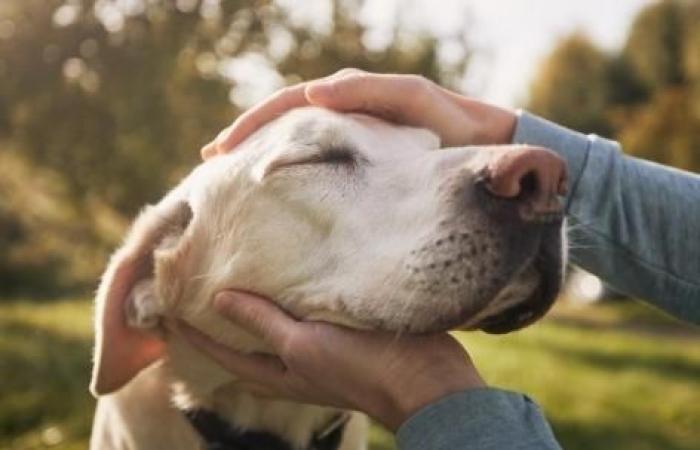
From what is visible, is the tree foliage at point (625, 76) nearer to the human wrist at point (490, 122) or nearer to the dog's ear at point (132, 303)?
the human wrist at point (490, 122)

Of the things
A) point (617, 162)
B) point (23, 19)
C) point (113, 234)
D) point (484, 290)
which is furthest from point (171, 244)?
point (113, 234)

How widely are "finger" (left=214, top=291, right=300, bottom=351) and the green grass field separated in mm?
3320

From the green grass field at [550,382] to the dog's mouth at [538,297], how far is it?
12.2 feet

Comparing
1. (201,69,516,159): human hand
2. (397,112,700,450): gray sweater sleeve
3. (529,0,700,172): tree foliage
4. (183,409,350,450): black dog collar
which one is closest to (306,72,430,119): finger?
(201,69,516,159): human hand

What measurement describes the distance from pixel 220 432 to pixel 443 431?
0.87m

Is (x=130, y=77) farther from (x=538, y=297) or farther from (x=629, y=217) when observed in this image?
(x=538, y=297)

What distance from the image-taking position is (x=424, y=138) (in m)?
2.53

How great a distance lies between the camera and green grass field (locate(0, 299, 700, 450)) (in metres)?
6.25

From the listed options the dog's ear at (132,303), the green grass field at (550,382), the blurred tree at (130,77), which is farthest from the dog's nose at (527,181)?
the blurred tree at (130,77)

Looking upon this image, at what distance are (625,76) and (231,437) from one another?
2852 centimetres

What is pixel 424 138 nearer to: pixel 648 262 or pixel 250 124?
pixel 250 124

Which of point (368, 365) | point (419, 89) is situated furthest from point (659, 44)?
point (368, 365)

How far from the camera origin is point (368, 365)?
2.11 meters

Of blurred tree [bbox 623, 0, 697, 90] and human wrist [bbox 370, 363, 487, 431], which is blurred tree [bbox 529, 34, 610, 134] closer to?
blurred tree [bbox 623, 0, 697, 90]
